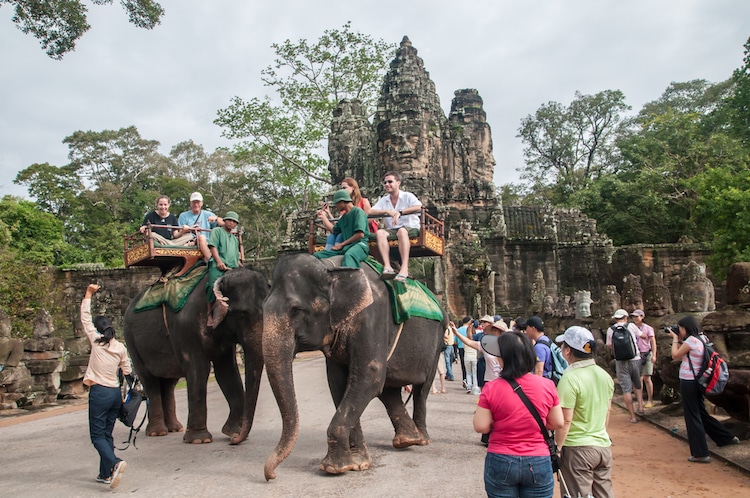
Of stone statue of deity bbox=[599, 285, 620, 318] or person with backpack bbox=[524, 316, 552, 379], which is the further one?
stone statue of deity bbox=[599, 285, 620, 318]

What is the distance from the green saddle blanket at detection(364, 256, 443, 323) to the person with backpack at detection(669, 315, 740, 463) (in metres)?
2.47

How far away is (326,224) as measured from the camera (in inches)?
260

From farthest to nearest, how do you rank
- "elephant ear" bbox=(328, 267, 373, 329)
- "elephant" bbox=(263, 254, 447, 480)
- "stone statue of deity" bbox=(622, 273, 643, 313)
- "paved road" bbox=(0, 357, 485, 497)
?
"stone statue of deity" bbox=(622, 273, 643, 313), "elephant ear" bbox=(328, 267, 373, 329), "elephant" bbox=(263, 254, 447, 480), "paved road" bbox=(0, 357, 485, 497)

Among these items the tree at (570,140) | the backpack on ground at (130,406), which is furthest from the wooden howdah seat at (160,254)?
the tree at (570,140)

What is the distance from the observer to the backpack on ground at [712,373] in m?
6.08

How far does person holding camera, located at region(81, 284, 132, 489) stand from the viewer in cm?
520

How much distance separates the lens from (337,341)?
5.67 metres

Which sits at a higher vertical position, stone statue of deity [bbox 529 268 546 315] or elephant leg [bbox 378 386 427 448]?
stone statue of deity [bbox 529 268 546 315]

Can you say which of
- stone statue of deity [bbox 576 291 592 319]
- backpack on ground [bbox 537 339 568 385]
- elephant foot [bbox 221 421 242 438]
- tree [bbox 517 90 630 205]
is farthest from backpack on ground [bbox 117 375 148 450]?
tree [bbox 517 90 630 205]

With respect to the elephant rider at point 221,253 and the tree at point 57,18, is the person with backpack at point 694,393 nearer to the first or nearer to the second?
the elephant rider at point 221,253

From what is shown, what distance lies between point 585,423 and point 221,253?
4.52 metres

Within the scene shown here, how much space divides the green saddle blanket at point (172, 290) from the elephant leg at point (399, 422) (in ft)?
8.18

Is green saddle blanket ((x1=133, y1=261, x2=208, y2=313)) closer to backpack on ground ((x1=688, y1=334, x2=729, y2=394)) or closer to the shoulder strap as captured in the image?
the shoulder strap

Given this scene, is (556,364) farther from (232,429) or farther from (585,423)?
(232,429)
